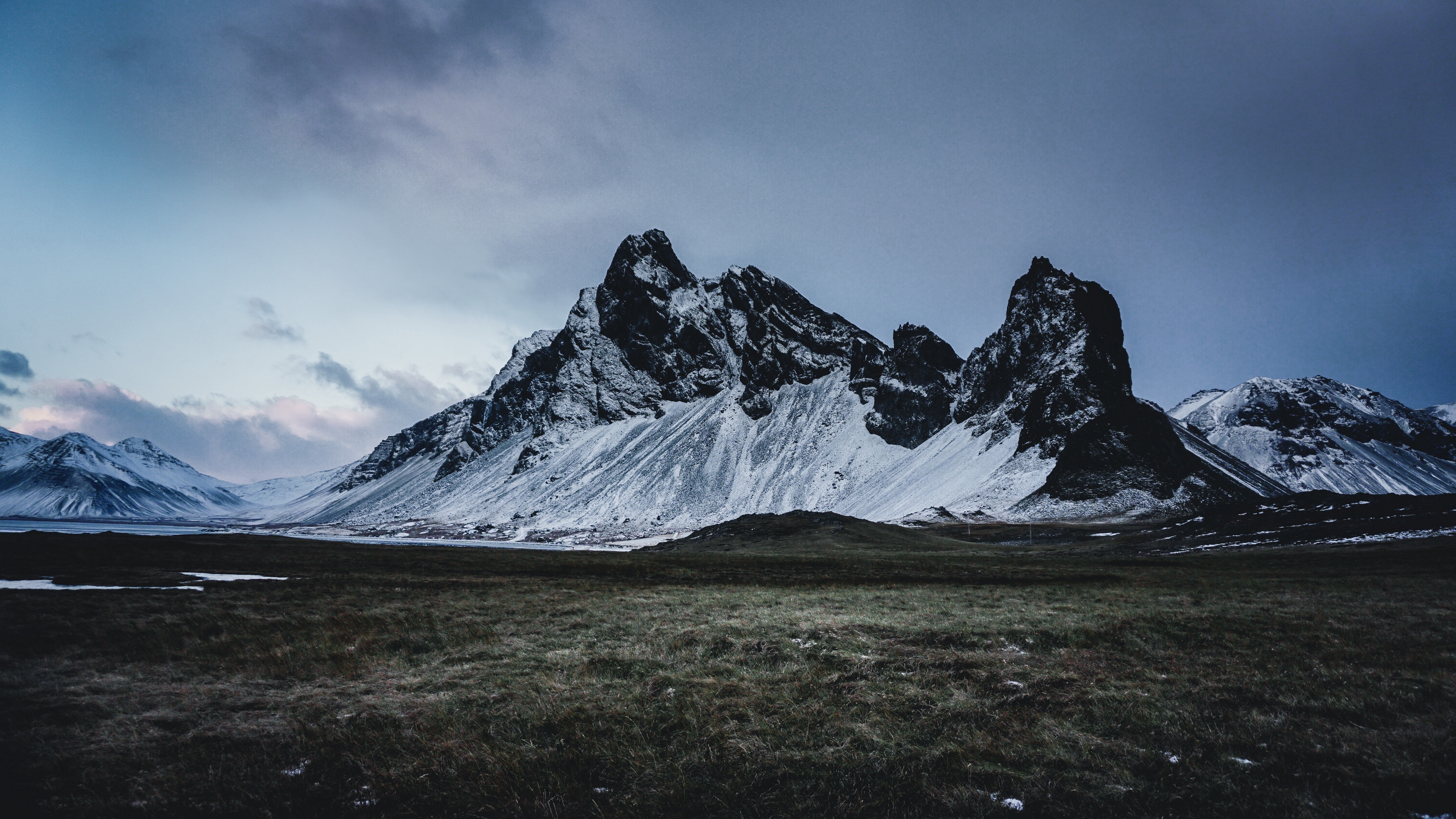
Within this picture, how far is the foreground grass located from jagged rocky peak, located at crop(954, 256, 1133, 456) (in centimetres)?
13104

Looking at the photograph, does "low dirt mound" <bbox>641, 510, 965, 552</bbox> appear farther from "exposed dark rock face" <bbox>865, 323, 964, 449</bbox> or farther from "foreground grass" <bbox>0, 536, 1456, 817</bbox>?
"exposed dark rock face" <bbox>865, 323, 964, 449</bbox>

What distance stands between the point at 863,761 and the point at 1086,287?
187992mm

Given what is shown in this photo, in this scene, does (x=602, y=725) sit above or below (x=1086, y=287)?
below

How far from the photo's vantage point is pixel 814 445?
185 meters

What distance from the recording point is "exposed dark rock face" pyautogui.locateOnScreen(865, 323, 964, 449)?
179 metres

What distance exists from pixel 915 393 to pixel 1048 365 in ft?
128

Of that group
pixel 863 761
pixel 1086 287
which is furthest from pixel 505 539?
pixel 1086 287

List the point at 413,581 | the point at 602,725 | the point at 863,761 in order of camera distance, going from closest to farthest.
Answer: the point at 863,761, the point at 602,725, the point at 413,581

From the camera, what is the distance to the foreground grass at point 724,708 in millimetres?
7125

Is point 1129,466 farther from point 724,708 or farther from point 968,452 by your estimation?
point 724,708

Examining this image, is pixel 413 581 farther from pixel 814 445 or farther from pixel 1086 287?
pixel 1086 287

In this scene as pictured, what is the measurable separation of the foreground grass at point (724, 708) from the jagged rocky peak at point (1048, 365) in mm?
131036

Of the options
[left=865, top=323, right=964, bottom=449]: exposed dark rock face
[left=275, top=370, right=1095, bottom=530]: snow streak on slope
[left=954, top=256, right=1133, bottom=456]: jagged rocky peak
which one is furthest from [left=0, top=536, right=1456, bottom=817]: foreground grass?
[left=865, top=323, right=964, bottom=449]: exposed dark rock face

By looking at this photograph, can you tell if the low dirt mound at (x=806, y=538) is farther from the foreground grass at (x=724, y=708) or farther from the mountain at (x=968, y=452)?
the foreground grass at (x=724, y=708)
